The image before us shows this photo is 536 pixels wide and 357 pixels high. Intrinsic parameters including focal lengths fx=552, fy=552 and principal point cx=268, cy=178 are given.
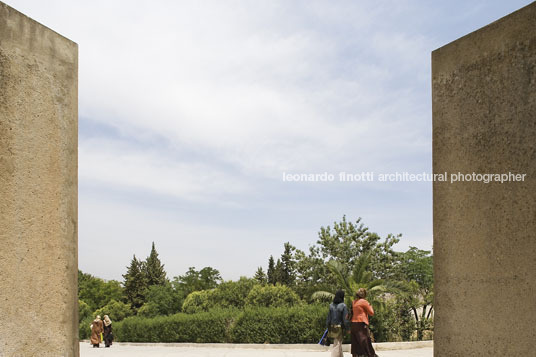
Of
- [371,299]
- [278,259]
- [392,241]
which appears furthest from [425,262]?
[371,299]

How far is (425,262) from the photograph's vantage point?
133ft

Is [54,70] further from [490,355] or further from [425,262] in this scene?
[425,262]

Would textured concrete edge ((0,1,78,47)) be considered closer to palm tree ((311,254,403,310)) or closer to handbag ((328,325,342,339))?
handbag ((328,325,342,339))

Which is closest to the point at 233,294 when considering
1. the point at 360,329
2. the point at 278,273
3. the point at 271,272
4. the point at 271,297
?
the point at 271,297

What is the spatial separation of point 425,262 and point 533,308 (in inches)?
1502

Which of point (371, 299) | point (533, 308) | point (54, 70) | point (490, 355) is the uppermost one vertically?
point (54, 70)

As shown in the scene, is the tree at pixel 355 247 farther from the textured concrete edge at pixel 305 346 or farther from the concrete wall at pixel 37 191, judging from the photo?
the concrete wall at pixel 37 191

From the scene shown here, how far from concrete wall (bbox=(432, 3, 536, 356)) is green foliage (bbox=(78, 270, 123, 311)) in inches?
2503

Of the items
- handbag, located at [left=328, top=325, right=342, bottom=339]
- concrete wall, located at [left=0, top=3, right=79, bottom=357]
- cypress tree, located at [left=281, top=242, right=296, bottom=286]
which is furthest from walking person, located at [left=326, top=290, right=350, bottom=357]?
cypress tree, located at [left=281, top=242, right=296, bottom=286]

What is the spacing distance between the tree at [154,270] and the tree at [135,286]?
56.1 inches

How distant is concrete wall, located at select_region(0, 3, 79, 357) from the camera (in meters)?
4.46

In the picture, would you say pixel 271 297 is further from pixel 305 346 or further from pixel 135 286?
pixel 135 286

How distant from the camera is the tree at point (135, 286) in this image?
179ft

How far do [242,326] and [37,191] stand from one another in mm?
17896
